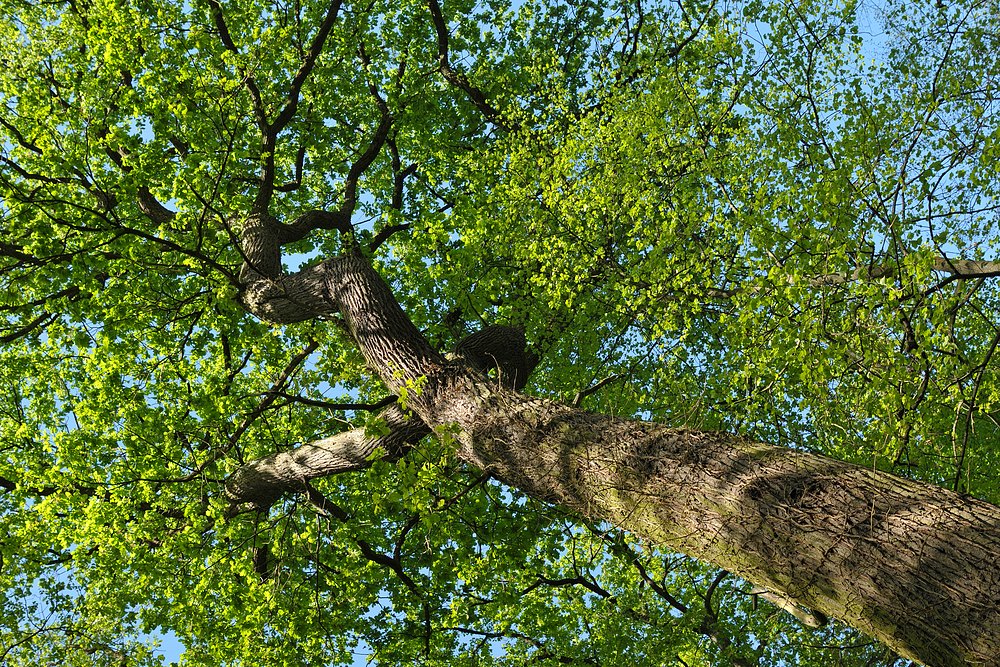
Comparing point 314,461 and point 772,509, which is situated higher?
point 314,461

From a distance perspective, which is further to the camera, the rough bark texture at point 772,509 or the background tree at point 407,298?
the background tree at point 407,298

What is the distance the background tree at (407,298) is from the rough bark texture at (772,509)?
2.28 ft

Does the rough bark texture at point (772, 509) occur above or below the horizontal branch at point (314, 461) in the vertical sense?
Answer: below

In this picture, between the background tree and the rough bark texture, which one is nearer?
the rough bark texture

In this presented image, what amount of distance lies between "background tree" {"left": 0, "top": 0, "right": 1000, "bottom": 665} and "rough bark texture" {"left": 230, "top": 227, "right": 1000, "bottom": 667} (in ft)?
2.28

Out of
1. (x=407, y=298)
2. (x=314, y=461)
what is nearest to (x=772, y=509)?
(x=314, y=461)

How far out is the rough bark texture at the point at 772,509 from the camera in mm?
3730

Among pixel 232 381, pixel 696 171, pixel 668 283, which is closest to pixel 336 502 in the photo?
pixel 232 381

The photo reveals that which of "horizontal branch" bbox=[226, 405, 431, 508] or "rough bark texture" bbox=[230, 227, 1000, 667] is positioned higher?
"horizontal branch" bbox=[226, 405, 431, 508]

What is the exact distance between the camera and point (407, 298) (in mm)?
12570

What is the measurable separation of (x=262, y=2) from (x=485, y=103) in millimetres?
4167

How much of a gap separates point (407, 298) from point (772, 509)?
28.9 ft

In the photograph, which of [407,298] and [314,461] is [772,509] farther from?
[407,298]

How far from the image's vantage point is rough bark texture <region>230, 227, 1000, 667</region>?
147 inches
